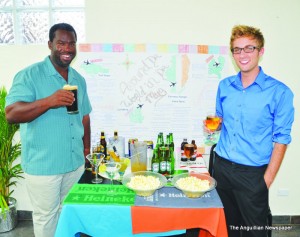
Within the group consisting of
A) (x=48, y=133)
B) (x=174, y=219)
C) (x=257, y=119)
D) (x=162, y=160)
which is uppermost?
(x=257, y=119)

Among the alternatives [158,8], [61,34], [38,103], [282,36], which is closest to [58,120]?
[38,103]

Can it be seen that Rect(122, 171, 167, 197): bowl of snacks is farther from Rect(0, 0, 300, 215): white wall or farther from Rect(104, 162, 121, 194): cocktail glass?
Rect(0, 0, 300, 215): white wall

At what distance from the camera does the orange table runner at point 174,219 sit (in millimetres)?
1727

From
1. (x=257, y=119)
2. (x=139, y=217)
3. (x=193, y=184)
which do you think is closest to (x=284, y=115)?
(x=257, y=119)

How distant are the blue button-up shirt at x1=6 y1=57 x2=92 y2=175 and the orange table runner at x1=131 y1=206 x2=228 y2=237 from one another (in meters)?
0.76

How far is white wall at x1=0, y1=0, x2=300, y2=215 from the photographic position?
9.36ft

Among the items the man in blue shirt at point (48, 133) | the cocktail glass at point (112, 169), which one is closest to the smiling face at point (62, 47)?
the man in blue shirt at point (48, 133)

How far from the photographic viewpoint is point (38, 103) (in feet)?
6.41

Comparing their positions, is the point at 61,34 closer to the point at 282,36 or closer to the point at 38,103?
the point at 38,103

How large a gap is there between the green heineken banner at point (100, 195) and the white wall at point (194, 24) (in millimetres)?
1597

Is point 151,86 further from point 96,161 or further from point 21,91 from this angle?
point 21,91

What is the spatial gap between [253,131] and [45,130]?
1.49 metres

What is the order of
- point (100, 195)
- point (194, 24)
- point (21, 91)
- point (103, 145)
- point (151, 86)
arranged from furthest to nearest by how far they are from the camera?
point (151, 86)
point (194, 24)
point (103, 145)
point (21, 91)
point (100, 195)

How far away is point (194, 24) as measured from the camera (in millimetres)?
2895
